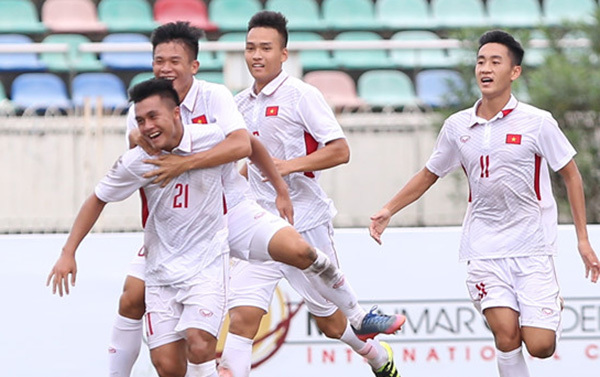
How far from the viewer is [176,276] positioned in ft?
17.3

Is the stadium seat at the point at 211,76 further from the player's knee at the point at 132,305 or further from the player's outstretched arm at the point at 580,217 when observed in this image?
the player's outstretched arm at the point at 580,217

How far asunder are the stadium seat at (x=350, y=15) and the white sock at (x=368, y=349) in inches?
332

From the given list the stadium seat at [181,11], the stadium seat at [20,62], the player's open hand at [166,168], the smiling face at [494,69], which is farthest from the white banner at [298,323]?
the stadium seat at [181,11]

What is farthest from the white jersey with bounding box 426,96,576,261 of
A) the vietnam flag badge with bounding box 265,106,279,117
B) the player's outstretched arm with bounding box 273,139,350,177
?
the vietnam flag badge with bounding box 265,106,279,117

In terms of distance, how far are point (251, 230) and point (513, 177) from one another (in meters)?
1.40

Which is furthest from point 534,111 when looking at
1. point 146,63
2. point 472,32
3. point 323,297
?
point 146,63

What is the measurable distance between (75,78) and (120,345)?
739cm

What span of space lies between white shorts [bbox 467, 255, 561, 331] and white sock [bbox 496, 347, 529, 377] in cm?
17

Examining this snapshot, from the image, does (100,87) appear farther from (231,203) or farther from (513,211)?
(513,211)

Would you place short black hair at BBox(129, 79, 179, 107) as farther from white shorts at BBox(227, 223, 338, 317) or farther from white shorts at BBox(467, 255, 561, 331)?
white shorts at BBox(467, 255, 561, 331)

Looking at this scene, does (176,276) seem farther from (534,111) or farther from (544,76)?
(544,76)

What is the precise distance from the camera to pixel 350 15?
14758 mm

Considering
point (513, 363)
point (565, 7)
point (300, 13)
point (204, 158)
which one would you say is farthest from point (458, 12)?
point (204, 158)

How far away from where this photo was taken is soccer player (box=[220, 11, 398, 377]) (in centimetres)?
623
